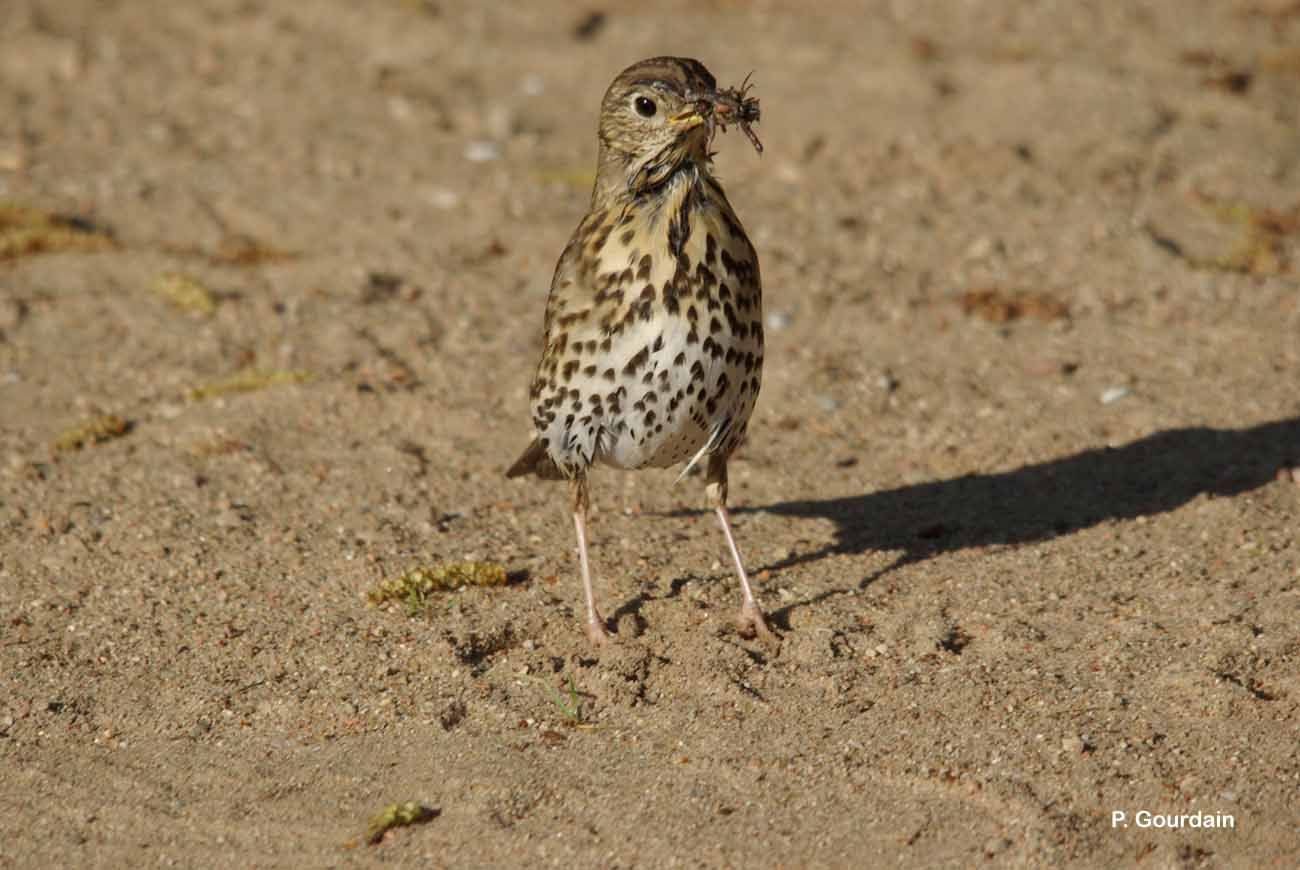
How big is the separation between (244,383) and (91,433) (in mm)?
801

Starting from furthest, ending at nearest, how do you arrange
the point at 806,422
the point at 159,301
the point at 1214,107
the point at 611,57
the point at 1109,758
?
the point at 611,57
the point at 1214,107
the point at 159,301
the point at 806,422
the point at 1109,758

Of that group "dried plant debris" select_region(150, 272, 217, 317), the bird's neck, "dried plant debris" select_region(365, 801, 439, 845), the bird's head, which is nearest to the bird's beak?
the bird's head

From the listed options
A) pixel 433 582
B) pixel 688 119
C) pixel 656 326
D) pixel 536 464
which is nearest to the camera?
pixel 688 119

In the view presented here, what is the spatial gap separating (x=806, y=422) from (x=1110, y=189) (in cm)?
Result: 346

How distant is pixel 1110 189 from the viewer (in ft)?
35.5

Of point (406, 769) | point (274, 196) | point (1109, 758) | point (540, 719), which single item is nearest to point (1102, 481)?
point (1109, 758)

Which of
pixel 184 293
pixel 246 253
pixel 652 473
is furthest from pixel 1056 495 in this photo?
pixel 246 253

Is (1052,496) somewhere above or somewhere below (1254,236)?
below

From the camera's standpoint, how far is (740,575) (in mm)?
6332

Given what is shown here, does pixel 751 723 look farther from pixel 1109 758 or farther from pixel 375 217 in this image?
pixel 375 217

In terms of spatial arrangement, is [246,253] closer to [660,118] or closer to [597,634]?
[597,634]

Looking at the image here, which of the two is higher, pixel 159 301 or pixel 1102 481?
pixel 159 301

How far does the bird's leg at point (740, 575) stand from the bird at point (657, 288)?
36 centimetres

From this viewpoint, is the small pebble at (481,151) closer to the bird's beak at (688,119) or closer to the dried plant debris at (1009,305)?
the dried plant debris at (1009,305)
